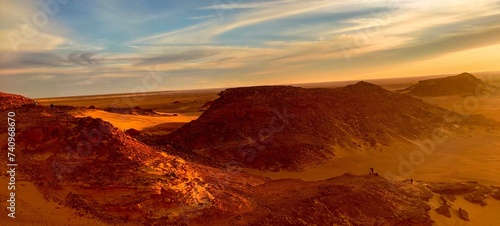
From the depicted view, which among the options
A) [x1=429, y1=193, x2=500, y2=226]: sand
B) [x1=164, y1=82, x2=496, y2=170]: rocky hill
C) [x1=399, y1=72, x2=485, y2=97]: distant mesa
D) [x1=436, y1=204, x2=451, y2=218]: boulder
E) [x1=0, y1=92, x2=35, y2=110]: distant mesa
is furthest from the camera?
[x1=399, y1=72, x2=485, y2=97]: distant mesa

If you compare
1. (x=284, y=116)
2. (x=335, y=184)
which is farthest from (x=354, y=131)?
(x=335, y=184)

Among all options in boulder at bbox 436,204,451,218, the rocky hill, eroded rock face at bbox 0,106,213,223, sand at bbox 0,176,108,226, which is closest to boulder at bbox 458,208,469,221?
boulder at bbox 436,204,451,218

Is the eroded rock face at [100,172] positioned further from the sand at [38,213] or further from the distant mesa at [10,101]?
the distant mesa at [10,101]

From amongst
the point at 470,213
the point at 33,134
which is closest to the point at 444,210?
the point at 470,213

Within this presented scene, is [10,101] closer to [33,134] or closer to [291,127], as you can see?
[33,134]

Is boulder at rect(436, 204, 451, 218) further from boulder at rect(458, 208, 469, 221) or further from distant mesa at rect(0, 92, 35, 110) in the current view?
distant mesa at rect(0, 92, 35, 110)

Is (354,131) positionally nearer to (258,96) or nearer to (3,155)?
(258,96)
